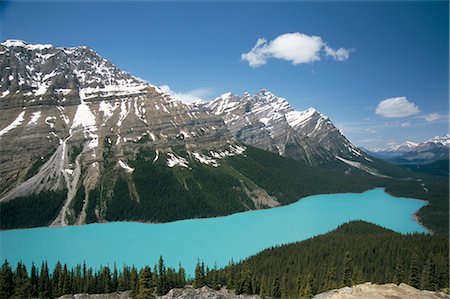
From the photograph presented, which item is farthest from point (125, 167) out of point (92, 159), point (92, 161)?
point (92, 159)

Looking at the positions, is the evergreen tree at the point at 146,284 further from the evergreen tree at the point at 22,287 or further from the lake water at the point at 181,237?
the lake water at the point at 181,237

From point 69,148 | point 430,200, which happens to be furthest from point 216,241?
point 430,200

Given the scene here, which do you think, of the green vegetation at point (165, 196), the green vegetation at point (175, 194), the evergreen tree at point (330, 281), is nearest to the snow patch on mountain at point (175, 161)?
the green vegetation at point (165, 196)

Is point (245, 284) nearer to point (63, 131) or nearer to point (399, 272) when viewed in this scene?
point (399, 272)

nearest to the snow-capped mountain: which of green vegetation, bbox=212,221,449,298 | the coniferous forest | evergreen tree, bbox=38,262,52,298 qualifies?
the coniferous forest

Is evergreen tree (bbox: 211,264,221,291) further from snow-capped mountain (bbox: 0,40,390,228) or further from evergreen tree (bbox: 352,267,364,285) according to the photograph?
snow-capped mountain (bbox: 0,40,390,228)

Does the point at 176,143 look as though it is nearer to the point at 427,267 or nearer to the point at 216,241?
the point at 216,241
